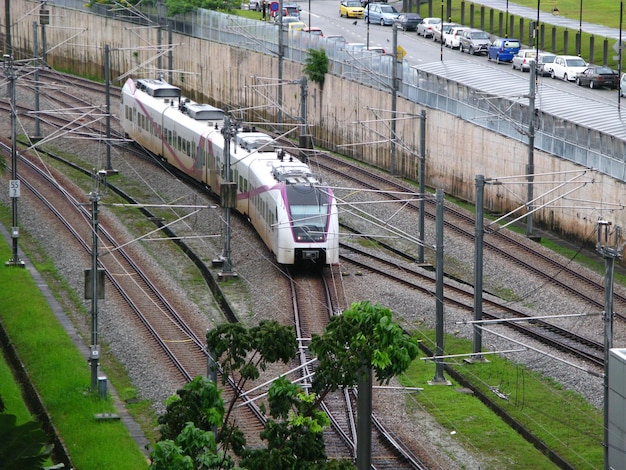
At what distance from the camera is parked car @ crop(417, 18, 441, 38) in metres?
82.9

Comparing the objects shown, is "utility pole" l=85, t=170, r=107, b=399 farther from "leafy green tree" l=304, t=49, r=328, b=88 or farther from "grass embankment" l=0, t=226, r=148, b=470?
"leafy green tree" l=304, t=49, r=328, b=88

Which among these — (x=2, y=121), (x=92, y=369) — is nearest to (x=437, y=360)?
(x=92, y=369)

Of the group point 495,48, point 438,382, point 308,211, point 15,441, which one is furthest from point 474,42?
point 15,441

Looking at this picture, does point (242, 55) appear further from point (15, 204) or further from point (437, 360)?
point (437, 360)

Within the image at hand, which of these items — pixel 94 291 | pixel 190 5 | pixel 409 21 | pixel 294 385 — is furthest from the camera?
pixel 409 21

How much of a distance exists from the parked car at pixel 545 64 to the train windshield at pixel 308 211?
105ft

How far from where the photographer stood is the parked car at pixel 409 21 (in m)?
86.4

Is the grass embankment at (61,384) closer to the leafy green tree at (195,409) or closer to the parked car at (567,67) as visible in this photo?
the leafy green tree at (195,409)

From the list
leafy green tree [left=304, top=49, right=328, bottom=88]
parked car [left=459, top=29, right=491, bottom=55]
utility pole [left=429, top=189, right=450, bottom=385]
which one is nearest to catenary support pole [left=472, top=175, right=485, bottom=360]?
A: utility pole [left=429, top=189, right=450, bottom=385]

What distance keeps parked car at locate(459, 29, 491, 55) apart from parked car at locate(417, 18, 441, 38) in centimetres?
427

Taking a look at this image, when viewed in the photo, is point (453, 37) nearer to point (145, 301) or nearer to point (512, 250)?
point (512, 250)

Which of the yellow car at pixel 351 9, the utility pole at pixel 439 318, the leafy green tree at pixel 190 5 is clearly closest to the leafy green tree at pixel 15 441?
the utility pole at pixel 439 318

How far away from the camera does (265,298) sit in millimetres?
38844

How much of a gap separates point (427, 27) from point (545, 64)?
14.9m
